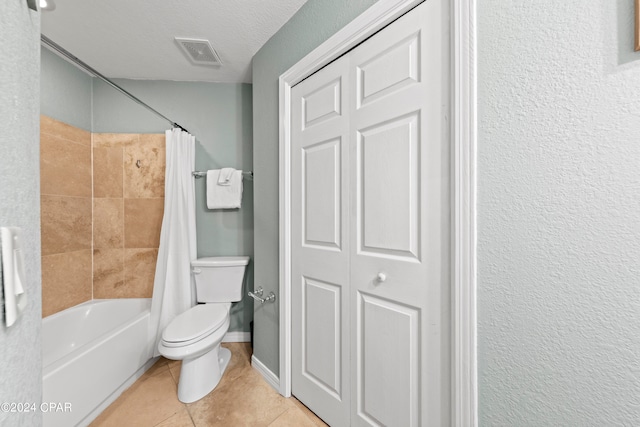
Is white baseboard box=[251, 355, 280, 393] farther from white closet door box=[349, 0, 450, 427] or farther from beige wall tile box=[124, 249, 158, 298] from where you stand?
beige wall tile box=[124, 249, 158, 298]

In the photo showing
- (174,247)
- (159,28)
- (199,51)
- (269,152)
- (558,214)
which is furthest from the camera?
(174,247)

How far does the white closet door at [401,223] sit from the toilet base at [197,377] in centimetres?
98

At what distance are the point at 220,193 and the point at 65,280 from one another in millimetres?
1283

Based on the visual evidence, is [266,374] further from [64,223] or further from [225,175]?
[64,223]

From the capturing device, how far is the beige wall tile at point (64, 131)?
185cm

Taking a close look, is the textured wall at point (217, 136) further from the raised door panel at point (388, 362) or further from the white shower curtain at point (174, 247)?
the raised door panel at point (388, 362)

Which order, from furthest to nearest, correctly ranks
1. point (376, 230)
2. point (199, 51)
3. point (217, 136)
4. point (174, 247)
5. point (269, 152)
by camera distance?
1. point (217, 136)
2. point (174, 247)
3. point (199, 51)
4. point (269, 152)
5. point (376, 230)

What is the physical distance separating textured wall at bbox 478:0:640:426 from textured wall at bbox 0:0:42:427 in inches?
41.1

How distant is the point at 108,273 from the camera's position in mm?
2264

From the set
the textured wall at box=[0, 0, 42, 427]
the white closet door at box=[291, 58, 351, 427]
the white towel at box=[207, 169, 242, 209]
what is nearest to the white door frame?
the white closet door at box=[291, 58, 351, 427]

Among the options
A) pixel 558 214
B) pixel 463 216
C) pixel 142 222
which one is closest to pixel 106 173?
pixel 142 222

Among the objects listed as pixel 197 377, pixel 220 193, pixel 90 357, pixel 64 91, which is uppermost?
pixel 64 91

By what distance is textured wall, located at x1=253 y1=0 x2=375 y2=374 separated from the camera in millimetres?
1543

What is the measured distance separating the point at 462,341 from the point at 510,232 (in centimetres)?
36
